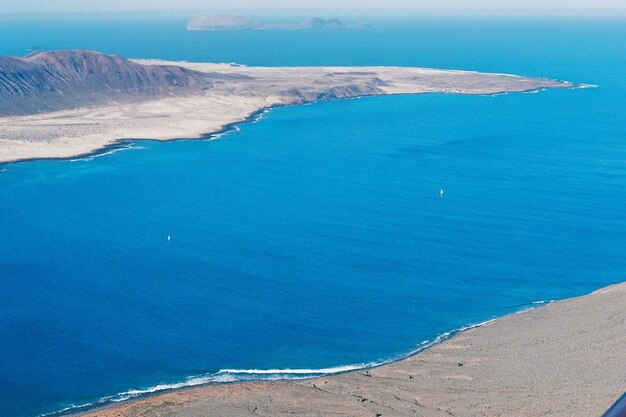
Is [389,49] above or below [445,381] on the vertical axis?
above

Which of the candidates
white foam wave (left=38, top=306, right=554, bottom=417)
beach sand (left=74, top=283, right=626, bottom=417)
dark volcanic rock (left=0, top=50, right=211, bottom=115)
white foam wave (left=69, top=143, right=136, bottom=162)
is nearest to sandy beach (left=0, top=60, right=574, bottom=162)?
white foam wave (left=69, top=143, right=136, bottom=162)

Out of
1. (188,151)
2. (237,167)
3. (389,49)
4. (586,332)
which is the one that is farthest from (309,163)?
(389,49)

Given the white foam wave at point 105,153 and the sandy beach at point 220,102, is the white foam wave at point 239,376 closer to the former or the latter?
the white foam wave at point 105,153

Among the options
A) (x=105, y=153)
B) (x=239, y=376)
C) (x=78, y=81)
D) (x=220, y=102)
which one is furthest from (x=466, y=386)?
(x=78, y=81)

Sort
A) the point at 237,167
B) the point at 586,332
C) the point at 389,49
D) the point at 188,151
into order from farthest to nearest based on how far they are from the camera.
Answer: the point at 389,49 < the point at 188,151 < the point at 237,167 < the point at 586,332

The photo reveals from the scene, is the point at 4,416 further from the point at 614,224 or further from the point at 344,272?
the point at 614,224

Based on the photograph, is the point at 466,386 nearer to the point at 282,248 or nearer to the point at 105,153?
the point at 282,248
